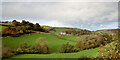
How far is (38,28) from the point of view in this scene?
90.4 ft

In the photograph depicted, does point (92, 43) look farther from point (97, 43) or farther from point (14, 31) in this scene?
point (14, 31)

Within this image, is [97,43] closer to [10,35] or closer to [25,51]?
[25,51]

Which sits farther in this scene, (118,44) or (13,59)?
(13,59)

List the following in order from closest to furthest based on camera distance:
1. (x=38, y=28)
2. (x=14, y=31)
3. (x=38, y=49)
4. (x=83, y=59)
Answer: (x=83, y=59) < (x=38, y=49) < (x=14, y=31) < (x=38, y=28)

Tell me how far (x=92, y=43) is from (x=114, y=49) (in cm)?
760

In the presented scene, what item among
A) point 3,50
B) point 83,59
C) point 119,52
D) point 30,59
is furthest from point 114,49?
point 3,50

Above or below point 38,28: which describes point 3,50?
below

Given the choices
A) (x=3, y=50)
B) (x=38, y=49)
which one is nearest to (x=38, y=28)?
(x=38, y=49)

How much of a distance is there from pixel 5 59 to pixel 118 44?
7.81m

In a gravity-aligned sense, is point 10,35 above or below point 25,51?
above

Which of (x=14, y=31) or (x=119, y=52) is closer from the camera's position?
(x=119, y=52)

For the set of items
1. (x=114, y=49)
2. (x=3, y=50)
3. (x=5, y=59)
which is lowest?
(x=5, y=59)

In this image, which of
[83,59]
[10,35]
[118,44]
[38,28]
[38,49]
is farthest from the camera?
[38,28]

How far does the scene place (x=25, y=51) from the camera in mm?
10453
